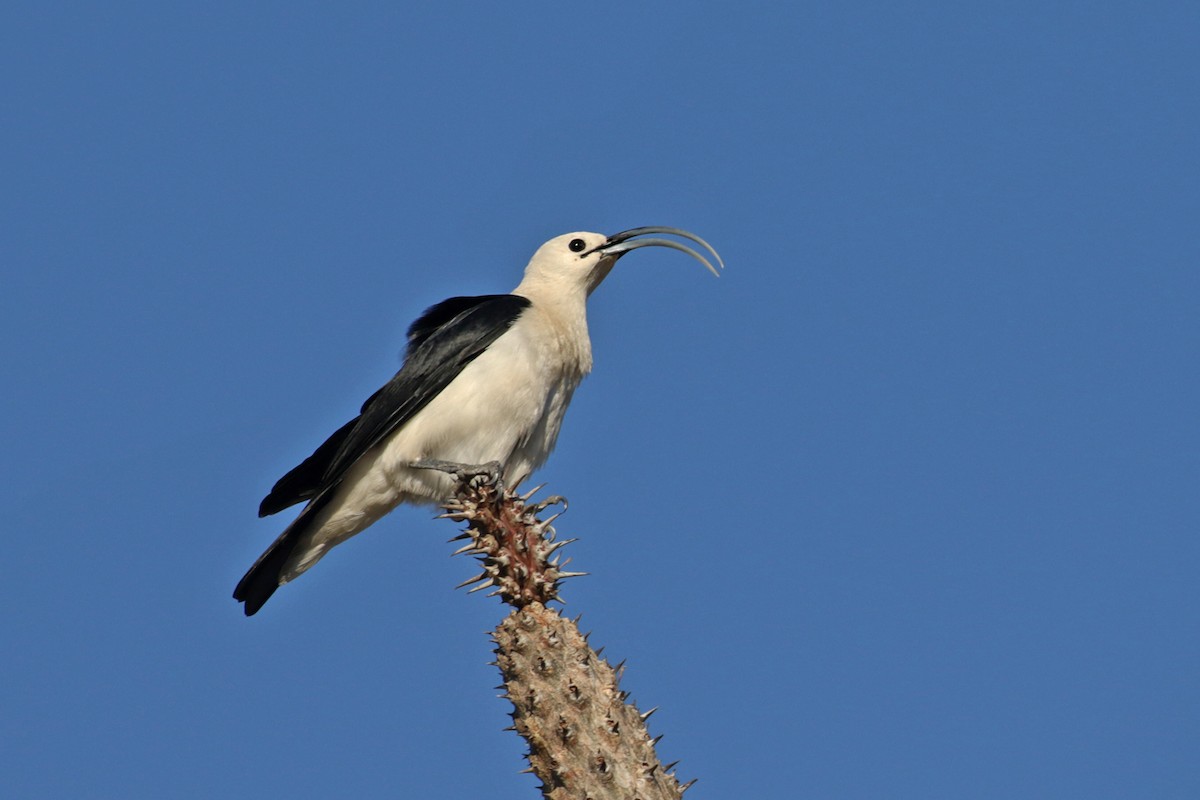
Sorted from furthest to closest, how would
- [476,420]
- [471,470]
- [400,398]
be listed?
[400,398], [476,420], [471,470]

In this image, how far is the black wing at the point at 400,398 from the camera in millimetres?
8922

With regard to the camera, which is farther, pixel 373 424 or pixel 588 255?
pixel 588 255

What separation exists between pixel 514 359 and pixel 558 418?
2.21 feet

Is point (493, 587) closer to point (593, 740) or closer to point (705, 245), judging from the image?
point (593, 740)

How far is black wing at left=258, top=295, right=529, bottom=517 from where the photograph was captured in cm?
892

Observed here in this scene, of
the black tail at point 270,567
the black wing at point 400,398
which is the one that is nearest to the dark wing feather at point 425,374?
the black wing at point 400,398

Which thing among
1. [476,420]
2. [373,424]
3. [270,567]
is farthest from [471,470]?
[270,567]

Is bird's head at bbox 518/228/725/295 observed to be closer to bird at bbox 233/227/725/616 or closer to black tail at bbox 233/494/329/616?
bird at bbox 233/227/725/616

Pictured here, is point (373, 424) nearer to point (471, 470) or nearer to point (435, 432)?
point (435, 432)

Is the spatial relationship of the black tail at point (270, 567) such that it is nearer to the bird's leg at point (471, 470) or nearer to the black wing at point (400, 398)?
the black wing at point (400, 398)

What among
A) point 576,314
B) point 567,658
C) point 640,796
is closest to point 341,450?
point 576,314

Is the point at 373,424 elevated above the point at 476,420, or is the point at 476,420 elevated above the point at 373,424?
the point at 373,424

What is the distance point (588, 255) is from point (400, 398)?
2109 mm

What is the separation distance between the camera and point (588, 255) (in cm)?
1041
